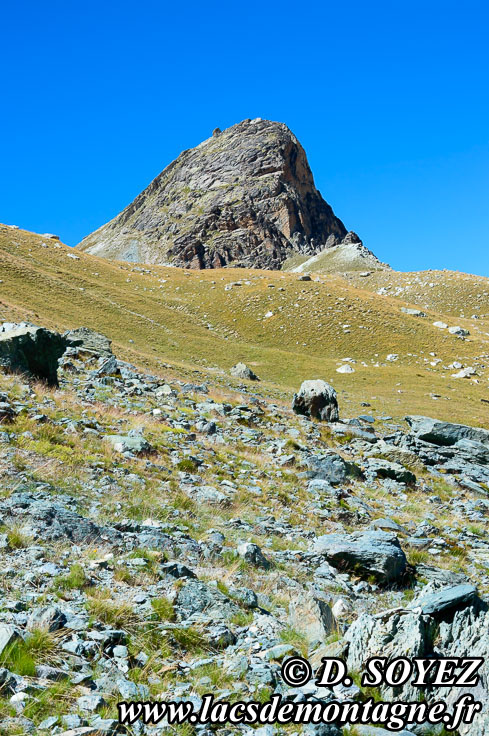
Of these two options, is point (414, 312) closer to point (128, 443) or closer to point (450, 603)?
point (128, 443)

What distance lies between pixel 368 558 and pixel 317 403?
18.7 meters

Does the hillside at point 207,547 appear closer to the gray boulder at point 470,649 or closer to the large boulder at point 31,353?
the gray boulder at point 470,649

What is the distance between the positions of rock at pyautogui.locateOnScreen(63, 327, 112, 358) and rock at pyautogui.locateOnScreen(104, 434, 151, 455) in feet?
48.2

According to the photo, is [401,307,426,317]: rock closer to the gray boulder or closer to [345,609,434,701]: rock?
the gray boulder

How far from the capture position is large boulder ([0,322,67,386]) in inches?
664

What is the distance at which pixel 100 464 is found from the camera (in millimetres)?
11172

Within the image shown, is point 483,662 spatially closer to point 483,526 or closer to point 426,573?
point 426,573

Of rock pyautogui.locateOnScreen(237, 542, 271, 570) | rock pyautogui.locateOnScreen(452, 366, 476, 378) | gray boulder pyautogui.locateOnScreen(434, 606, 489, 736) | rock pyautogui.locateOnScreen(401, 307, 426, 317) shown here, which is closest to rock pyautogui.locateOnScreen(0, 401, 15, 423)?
rock pyautogui.locateOnScreen(237, 542, 271, 570)

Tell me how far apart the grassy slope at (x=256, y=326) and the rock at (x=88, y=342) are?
560 cm

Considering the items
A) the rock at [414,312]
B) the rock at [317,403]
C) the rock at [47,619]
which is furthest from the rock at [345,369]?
the rock at [47,619]

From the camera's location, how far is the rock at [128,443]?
12742 millimetres

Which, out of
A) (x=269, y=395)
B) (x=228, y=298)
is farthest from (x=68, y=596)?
(x=228, y=298)

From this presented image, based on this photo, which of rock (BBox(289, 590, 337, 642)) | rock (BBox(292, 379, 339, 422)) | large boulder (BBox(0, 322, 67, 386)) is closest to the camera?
rock (BBox(289, 590, 337, 642))

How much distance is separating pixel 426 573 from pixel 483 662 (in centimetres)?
562
